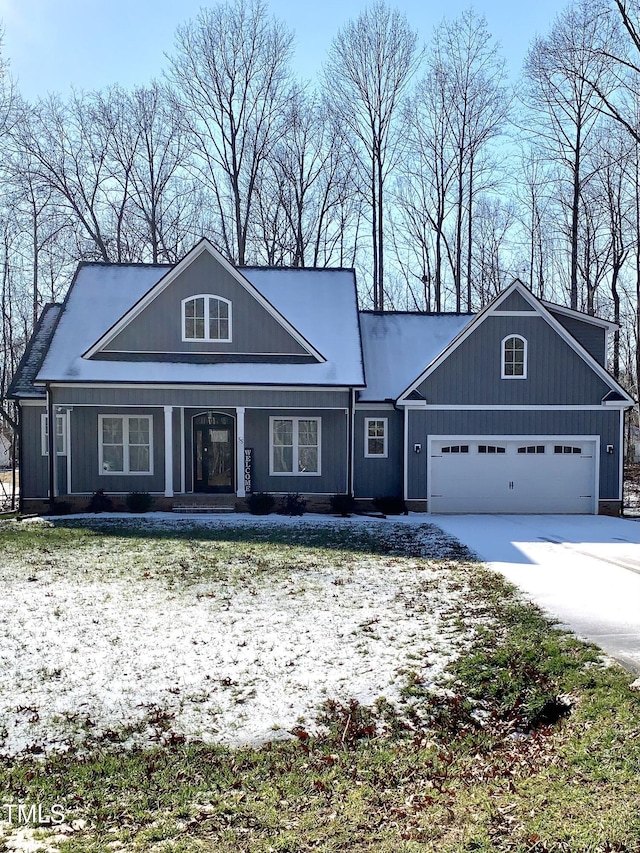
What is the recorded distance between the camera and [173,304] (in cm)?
1872

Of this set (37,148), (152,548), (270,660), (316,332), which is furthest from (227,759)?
(37,148)

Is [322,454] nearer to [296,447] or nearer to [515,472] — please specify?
[296,447]

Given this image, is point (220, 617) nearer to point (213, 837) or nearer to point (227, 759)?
point (227, 759)

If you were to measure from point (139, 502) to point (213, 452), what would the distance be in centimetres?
268

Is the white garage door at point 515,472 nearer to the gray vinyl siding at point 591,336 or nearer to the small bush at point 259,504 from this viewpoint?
the gray vinyl siding at point 591,336

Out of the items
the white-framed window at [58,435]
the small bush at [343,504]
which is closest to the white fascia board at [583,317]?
the small bush at [343,504]

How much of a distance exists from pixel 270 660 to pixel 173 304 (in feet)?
44.6

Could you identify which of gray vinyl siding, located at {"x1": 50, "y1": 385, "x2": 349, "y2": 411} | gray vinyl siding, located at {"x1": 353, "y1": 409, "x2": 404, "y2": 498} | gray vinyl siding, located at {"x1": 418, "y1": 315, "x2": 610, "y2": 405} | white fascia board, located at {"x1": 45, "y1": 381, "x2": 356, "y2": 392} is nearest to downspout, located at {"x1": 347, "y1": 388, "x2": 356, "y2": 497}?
gray vinyl siding, located at {"x1": 50, "y1": 385, "x2": 349, "y2": 411}

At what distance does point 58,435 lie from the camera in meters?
19.1

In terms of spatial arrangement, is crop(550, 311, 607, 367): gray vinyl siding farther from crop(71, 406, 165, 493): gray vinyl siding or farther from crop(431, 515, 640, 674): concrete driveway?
crop(71, 406, 165, 493): gray vinyl siding

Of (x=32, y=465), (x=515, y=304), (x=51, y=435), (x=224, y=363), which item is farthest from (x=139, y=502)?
(x=515, y=304)

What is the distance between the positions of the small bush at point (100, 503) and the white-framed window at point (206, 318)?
4834 mm

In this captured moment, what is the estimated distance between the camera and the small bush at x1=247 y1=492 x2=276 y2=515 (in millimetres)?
18031

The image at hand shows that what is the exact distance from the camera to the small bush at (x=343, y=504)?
1823cm
